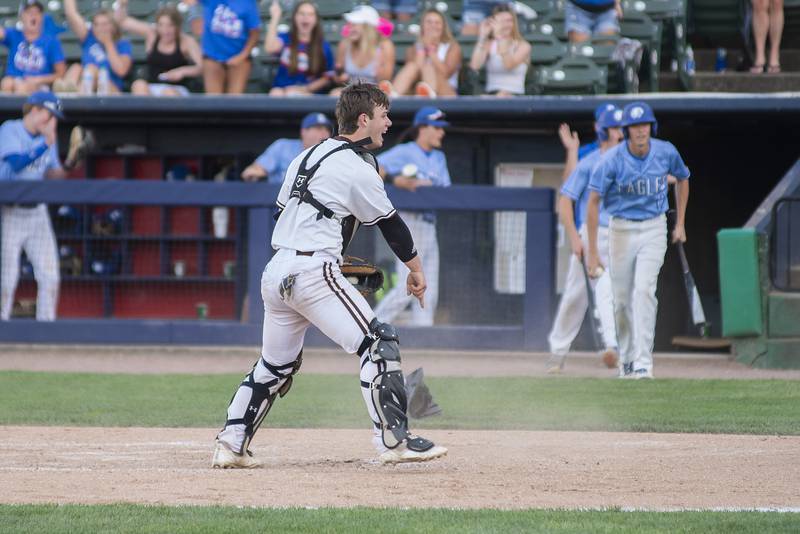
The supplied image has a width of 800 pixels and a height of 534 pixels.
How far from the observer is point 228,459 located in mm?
6055

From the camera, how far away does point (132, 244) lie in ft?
42.1

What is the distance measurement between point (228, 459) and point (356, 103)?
170cm

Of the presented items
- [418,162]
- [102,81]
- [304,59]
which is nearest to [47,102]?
[102,81]

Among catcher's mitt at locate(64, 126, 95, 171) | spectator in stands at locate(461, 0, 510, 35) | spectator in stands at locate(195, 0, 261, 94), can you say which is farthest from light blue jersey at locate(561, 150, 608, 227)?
catcher's mitt at locate(64, 126, 95, 171)

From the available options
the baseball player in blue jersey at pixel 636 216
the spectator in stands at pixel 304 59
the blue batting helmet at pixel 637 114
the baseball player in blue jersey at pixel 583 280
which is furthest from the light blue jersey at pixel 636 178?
the spectator in stands at pixel 304 59

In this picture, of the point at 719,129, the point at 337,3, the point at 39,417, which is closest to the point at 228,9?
the point at 337,3

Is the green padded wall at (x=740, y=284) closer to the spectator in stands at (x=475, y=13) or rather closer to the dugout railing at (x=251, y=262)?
the dugout railing at (x=251, y=262)

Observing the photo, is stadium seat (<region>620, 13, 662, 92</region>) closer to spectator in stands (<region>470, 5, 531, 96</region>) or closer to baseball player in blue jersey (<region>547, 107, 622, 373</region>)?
spectator in stands (<region>470, 5, 531, 96</region>)

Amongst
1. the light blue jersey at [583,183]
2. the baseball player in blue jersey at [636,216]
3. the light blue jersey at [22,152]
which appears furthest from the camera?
the light blue jersey at [22,152]

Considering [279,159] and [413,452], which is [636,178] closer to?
[279,159]

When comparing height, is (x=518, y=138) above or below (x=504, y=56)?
below

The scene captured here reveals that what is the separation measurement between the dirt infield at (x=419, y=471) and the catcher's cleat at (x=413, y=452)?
76mm

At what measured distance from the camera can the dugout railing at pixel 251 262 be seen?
40.7 feet

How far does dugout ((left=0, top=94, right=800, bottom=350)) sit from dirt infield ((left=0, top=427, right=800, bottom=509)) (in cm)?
534
